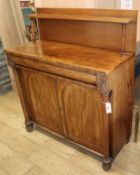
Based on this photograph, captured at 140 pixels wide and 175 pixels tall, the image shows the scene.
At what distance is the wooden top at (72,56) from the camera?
1254 mm

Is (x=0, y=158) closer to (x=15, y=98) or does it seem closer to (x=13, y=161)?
(x=13, y=161)

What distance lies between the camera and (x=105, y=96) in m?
1.25

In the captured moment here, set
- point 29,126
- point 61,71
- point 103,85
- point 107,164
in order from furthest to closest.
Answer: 1. point 29,126
2. point 107,164
3. point 61,71
4. point 103,85

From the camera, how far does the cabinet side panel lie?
1.32 m

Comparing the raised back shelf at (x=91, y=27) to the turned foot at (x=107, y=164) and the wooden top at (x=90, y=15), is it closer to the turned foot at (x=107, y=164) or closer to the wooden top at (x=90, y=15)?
the wooden top at (x=90, y=15)

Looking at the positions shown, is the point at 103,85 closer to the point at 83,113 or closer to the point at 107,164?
the point at 83,113

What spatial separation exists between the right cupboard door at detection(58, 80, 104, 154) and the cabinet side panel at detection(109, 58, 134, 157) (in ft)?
0.33

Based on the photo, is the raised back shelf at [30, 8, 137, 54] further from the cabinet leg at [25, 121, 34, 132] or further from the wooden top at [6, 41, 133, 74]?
the cabinet leg at [25, 121, 34, 132]

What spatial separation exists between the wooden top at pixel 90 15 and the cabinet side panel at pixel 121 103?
278 millimetres

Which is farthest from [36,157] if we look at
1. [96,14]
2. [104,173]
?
[96,14]

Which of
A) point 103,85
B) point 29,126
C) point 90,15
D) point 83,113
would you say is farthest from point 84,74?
point 29,126

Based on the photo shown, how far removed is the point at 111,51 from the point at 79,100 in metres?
0.41

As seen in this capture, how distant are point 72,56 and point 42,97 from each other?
495 mm

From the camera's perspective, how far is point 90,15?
4.85 feet
